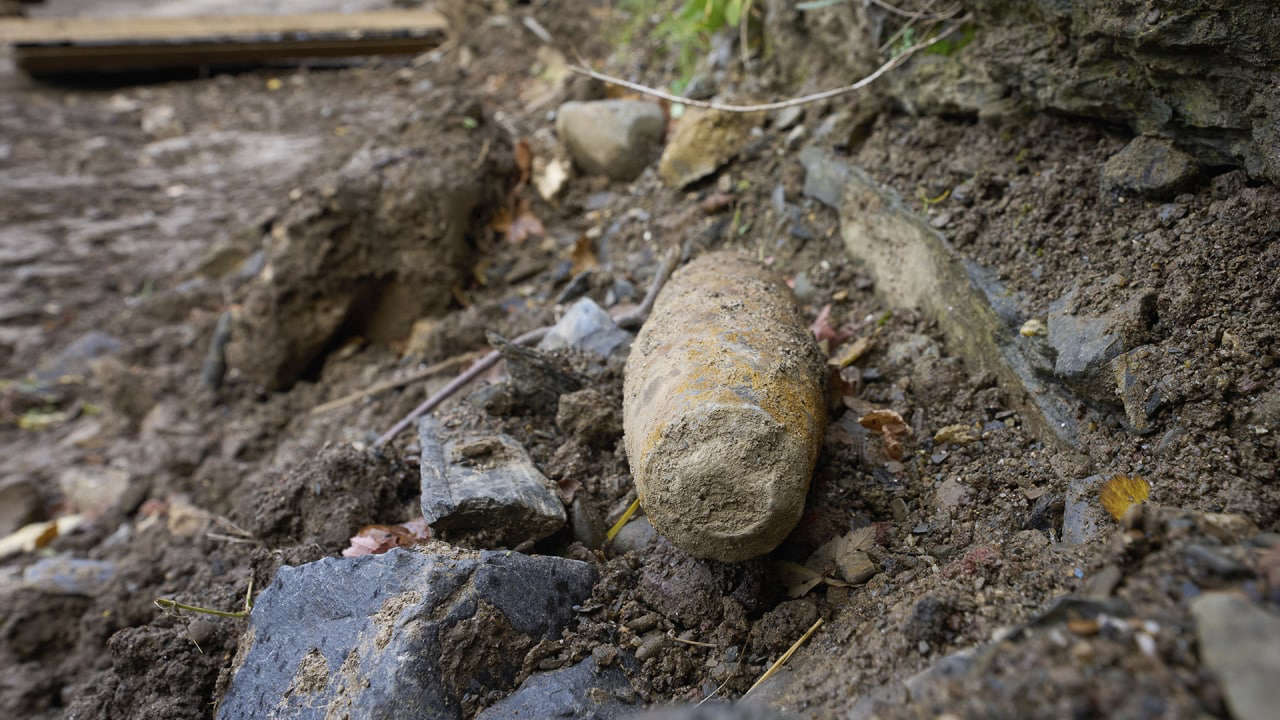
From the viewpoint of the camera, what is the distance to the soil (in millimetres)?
1601

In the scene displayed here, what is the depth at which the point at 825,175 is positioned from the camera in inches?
127

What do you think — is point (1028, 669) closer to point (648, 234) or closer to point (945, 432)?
point (945, 432)

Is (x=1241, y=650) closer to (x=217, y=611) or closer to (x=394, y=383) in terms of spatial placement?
(x=217, y=611)

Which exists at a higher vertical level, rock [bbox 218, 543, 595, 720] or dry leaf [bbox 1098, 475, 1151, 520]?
dry leaf [bbox 1098, 475, 1151, 520]

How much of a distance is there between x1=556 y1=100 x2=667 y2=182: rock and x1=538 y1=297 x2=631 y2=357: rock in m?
1.28

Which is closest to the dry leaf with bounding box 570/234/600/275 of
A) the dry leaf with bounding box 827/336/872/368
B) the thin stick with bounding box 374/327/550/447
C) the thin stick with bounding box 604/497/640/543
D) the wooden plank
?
the thin stick with bounding box 374/327/550/447

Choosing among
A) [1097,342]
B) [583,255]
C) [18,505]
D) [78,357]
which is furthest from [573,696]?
[78,357]

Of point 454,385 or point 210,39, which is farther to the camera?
point 210,39

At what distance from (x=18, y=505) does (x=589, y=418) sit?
353cm

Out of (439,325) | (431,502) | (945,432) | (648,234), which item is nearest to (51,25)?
(439,325)

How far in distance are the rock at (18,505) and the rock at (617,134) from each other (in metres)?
3.51

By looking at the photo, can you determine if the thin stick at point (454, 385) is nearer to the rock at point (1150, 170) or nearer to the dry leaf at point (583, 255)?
the dry leaf at point (583, 255)

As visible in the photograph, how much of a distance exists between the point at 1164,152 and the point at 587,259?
2.46m

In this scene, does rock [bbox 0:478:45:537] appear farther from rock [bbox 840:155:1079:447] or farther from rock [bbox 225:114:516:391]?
rock [bbox 840:155:1079:447]
